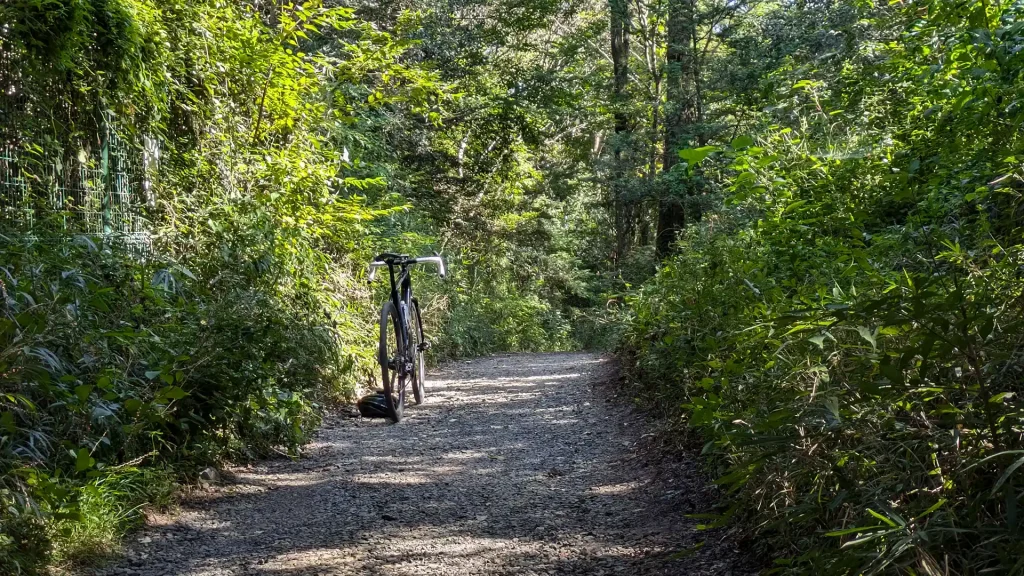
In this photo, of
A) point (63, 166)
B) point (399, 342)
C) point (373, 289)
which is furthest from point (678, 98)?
point (63, 166)

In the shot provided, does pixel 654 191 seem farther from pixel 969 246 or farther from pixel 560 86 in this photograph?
pixel 969 246

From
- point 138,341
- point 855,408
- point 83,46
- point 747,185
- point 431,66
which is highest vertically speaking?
point 431,66

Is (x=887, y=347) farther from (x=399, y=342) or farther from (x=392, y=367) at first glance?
(x=399, y=342)

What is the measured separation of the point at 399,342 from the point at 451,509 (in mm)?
3228

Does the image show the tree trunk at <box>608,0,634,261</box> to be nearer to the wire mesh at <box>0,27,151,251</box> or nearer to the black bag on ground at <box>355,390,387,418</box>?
the black bag on ground at <box>355,390,387,418</box>

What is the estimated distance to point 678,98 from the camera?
16.9 meters

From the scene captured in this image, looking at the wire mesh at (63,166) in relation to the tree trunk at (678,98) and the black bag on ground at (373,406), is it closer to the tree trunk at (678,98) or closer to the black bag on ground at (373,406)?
the black bag on ground at (373,406)

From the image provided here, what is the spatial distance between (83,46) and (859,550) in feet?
18.2

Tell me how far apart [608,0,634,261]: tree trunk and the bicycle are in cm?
1067

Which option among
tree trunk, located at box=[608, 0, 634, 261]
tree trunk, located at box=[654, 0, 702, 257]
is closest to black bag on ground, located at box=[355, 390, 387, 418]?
tree trunk, located at box=[654, 0, 702, 257]

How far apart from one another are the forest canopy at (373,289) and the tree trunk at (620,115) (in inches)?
253

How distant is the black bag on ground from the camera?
7.41 meters

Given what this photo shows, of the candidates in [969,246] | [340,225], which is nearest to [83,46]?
[340,225]

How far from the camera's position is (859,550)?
86.4 inches
